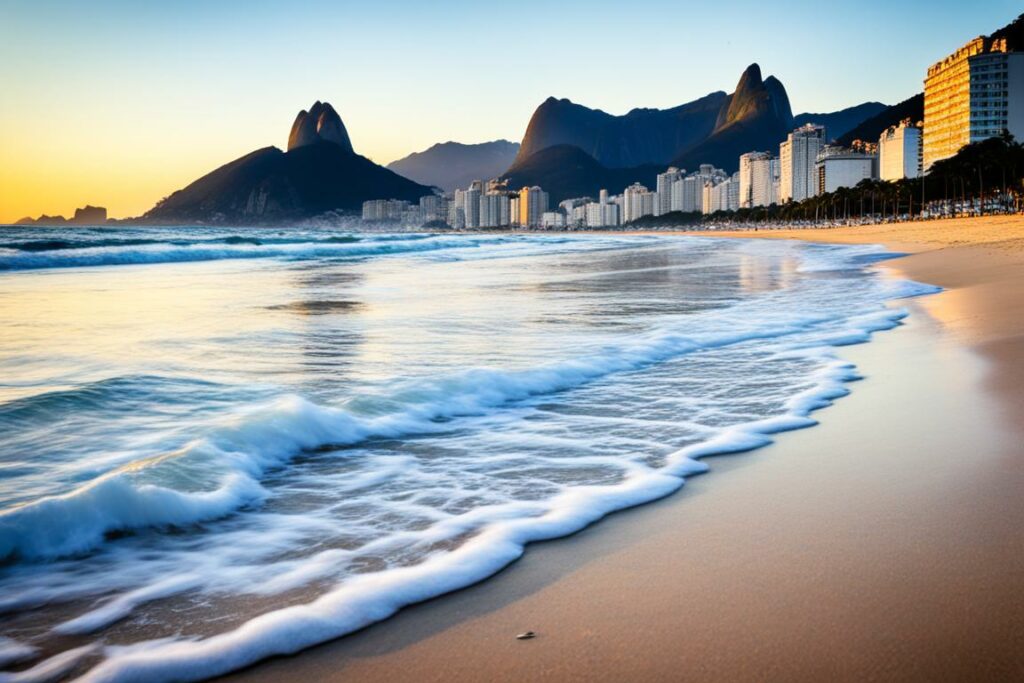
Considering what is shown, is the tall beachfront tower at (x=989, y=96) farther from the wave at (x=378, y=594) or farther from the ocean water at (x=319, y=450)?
the wave at (x=378, y=594)

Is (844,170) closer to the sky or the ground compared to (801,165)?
closer to the ground

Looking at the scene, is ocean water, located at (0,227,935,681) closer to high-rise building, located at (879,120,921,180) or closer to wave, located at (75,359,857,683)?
wave, located at (75,359,857,683)

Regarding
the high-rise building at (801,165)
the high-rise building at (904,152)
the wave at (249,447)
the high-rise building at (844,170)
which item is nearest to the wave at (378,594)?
the wave at (249,447)

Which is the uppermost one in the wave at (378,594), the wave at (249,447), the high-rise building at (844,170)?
the high-rise building at (844,170)

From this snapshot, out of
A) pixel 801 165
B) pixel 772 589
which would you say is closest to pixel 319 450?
pixel 772 589

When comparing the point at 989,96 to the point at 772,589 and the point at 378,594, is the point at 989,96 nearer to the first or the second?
the point at 772,589
